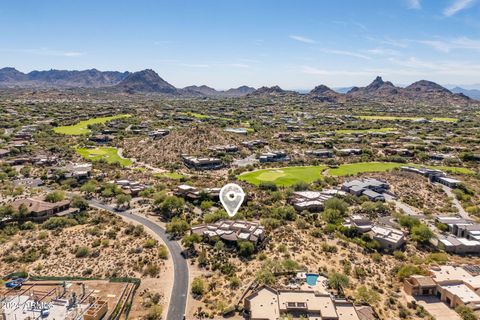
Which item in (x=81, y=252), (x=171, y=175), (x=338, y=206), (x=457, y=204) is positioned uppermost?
(x=338, y=206)

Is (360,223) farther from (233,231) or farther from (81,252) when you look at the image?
(81,252)

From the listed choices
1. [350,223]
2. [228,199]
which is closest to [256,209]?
[228,199]

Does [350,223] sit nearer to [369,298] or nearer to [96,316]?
[369,298]

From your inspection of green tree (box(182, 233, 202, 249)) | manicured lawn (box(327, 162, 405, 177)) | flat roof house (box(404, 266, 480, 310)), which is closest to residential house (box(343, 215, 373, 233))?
flat roof house (box(404, 266, 480, 310))

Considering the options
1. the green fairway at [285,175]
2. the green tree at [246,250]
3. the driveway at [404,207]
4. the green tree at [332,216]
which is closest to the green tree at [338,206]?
the green tree at [332,216]

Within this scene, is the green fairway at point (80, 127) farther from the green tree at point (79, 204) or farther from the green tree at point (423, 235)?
the green tree at point (423, 235)

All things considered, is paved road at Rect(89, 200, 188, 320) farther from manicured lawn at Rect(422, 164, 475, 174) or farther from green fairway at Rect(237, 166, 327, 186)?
manicured lawn at Rect(422, 164, 475, 174)

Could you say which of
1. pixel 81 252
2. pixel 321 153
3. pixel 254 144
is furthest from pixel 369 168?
pixel 81 252

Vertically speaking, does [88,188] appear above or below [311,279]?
above
